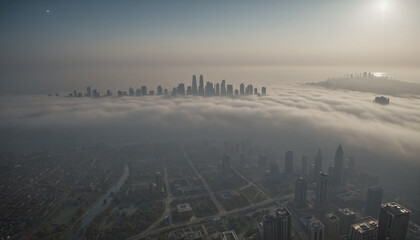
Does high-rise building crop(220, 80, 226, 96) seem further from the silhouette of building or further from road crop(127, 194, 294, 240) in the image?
road crop(127, 194, 294, 240)

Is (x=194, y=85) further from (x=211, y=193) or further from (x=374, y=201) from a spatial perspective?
(x=374, y=201)

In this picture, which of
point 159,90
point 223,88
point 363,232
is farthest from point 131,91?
point 363,232

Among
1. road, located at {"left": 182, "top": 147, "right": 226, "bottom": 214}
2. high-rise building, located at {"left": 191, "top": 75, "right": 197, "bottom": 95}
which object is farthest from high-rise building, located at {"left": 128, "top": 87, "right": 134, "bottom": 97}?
road, located at {"left": 182, "top": 147, "right": 226, "bottom": 214}

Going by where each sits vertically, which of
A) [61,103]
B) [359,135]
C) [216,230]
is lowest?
[216,230]

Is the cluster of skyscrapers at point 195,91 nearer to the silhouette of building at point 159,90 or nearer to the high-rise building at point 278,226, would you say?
the silhouette of building at point 159,90

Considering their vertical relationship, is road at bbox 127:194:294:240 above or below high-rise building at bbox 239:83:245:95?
below

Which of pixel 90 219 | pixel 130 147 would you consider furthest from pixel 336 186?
pixel 130 147

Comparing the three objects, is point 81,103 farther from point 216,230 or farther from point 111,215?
point 216,230
